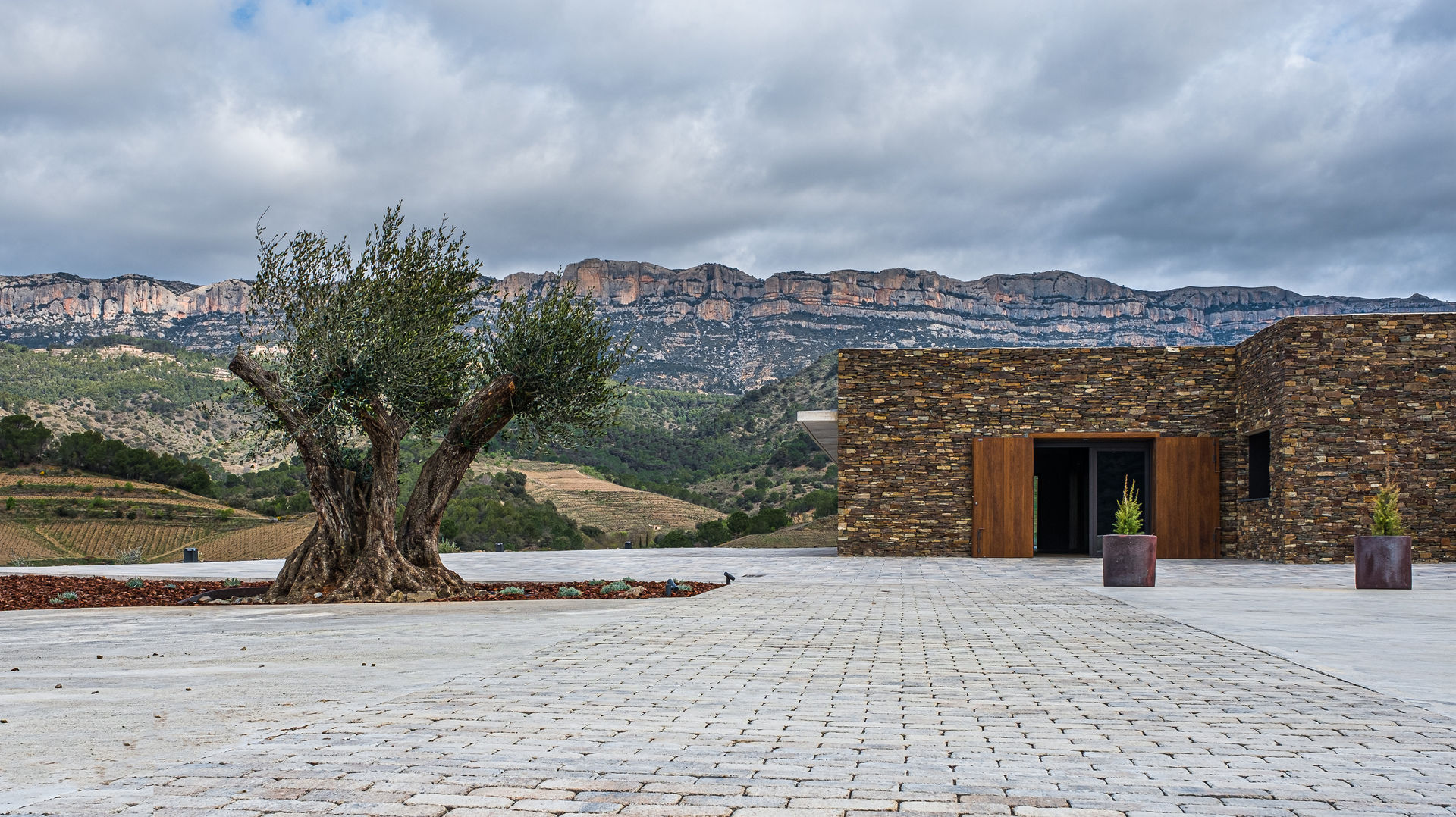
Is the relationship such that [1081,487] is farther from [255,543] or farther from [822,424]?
[255,543]

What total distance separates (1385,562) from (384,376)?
12.1 meters

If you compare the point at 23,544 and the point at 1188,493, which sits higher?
the point at 1188,493

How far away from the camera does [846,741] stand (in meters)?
4.07

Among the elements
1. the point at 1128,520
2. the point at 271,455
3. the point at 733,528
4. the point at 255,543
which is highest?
the point at 271,455

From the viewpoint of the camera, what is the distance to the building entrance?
870 inches

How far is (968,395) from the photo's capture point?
21.8 meters

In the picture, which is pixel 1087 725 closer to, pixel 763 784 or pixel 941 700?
pixel 941 700

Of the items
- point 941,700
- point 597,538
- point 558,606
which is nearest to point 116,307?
point 597,538

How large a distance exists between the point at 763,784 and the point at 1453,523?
795 inches

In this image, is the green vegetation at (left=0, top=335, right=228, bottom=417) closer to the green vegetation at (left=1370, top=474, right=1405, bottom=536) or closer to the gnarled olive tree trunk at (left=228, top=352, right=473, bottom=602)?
the gnarled olive tree trunk at (left=228, top=352, right=473, bottom=602)

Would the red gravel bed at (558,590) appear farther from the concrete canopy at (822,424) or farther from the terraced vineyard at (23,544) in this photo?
the terraced vineyard at (23,544)

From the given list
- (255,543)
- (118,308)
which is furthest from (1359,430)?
(118,308)

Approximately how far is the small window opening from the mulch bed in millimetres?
12891

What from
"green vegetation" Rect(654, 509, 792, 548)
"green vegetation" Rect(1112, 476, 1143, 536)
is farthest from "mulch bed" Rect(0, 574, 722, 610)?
"green vegetation" Rect(654, 509, 792, 548)
